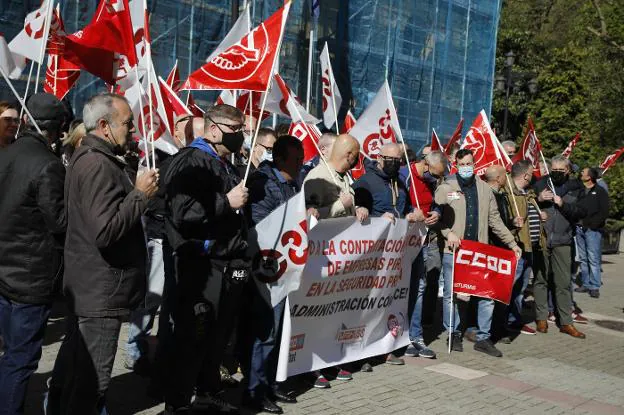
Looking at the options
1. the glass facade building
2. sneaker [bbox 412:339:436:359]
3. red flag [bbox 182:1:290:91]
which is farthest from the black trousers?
the glass facade building

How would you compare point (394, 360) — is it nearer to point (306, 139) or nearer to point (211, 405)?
point (211, 405)

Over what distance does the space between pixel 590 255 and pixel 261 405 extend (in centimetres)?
950

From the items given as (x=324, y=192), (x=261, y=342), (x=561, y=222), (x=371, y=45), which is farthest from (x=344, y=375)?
(x=371, y=45)

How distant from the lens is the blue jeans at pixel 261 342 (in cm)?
537

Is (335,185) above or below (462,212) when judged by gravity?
above

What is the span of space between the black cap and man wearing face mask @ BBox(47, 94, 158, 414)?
462 millimetres

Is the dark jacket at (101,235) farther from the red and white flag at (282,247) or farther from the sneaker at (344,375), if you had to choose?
the sneaker at (344,375)

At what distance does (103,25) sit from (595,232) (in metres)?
10.6

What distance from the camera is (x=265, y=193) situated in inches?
217

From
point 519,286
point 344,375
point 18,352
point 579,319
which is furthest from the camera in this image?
point 579,319

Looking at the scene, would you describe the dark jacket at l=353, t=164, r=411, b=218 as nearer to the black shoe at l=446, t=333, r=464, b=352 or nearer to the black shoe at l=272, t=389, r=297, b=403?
the black shoe at l=446, t=333, r=464, b=352

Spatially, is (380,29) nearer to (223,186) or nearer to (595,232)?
(595,232)

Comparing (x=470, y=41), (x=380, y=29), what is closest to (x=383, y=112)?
(x=380, y=29)

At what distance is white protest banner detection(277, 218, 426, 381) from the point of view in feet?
19.4
